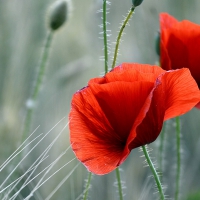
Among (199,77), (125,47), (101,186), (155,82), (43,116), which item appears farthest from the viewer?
(125,47)

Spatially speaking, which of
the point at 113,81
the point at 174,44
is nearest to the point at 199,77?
the point at 174,44

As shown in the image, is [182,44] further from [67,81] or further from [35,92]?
[67,81]

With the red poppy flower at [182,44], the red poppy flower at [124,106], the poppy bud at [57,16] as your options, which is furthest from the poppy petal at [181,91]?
the poppy bud at [57,16]

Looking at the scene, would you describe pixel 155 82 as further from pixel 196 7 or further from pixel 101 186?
pixel 196 7

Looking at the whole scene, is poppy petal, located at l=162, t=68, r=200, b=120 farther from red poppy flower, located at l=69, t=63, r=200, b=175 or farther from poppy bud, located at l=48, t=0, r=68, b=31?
poppy bud, located at l=48, t=0, r=68, b=31

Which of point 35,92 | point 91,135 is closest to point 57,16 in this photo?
point 35,92

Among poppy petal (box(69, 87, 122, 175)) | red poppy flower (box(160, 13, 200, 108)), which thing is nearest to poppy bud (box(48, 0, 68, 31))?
red poppy flower (box(160, 13, 200, 108))

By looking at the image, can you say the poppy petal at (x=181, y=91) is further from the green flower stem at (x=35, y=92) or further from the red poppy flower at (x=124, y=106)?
the green flower stem at (x=35, y=92)
